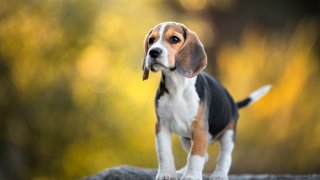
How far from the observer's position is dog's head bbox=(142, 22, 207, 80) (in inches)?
132

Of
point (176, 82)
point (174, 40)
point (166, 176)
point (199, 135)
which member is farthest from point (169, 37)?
point (166, 176)

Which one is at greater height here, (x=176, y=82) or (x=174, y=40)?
(x=174, y=40)

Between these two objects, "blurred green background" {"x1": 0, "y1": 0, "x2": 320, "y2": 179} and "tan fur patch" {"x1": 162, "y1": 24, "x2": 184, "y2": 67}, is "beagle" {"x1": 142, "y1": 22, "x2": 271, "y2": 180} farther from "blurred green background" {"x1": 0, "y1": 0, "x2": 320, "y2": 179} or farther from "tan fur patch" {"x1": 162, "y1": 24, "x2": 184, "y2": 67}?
"blurred green background" {"x1": 0, "y1": 0, "x2": 320, "y2": 179}

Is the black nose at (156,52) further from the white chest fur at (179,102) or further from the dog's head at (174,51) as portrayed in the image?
the white chest fur at (179,102)

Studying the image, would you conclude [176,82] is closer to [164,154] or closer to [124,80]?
[164,154]

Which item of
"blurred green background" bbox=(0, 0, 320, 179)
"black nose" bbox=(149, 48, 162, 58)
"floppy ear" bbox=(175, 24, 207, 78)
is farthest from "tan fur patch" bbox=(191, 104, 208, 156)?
"blurred green background" bbox=(0, 0, 320, 179)

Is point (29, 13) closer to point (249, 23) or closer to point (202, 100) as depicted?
point (249, 23)

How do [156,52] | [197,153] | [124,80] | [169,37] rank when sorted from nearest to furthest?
[156,52], [169,37], [197,153], [124,80]

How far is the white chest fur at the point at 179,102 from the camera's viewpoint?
3.63m

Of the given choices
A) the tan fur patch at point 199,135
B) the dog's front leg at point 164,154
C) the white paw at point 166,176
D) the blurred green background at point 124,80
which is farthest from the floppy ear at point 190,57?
the blurred green background at point 124,80

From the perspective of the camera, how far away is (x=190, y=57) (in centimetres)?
347

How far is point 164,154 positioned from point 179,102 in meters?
0.35

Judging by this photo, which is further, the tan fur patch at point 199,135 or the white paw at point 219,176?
the white paw at point 219,176

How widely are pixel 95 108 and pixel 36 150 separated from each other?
120 centimetres
